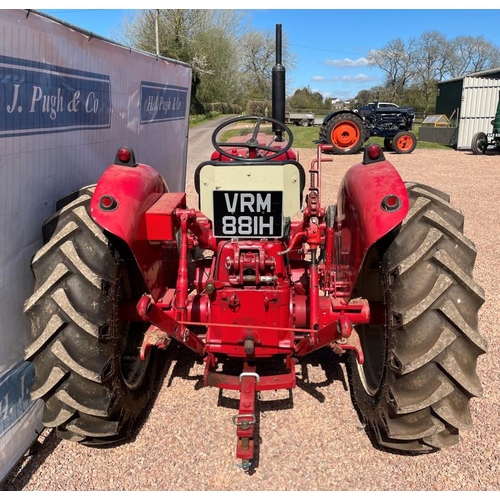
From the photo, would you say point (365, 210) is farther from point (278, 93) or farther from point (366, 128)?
point (366, 128)

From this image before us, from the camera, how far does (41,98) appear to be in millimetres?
2553

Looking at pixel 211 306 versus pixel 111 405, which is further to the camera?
pixel 211 306

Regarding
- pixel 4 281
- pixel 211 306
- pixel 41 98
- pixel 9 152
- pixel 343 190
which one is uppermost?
pixel 41 98

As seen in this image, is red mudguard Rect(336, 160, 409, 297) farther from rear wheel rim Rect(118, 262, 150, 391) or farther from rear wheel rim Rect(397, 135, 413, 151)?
rear wheel rim Rect(397, 135, 413, 151)

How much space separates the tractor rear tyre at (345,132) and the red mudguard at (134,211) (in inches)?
504

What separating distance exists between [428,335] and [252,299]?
919mm

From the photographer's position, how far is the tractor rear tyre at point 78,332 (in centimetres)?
218

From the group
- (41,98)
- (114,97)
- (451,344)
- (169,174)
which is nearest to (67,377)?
(41,98)

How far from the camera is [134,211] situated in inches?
92.5

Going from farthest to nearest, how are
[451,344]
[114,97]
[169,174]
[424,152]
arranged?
[424,152] → [169,174] → [114,97] → [451,344]

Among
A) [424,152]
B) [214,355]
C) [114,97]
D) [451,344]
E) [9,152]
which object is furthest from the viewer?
[424,152]

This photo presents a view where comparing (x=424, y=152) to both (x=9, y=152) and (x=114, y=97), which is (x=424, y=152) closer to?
(x=114, y=97)

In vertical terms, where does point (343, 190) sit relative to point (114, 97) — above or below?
below

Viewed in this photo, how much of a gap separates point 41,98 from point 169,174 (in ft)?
10.6
